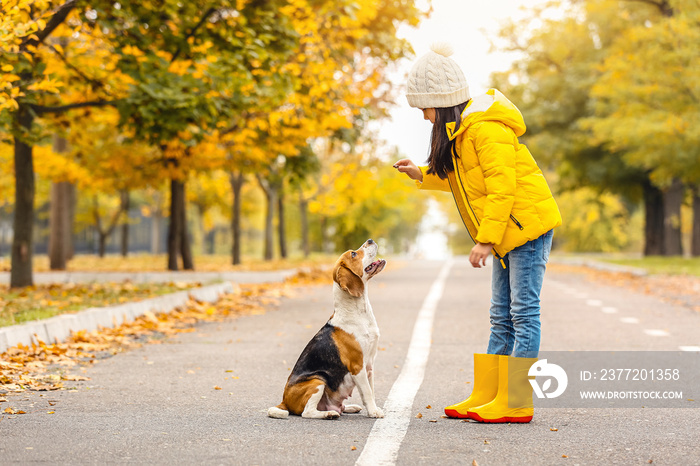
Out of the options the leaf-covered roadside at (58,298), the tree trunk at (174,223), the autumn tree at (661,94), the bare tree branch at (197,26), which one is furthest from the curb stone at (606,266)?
the bare tree branch at (197,26)

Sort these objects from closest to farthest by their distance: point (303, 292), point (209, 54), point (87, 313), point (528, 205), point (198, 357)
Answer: point (528, 205), point (198, 357), point (87, 313), point (209, 54), point (303, 292)

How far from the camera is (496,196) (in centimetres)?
482

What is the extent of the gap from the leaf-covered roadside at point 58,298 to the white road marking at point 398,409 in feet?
12.9

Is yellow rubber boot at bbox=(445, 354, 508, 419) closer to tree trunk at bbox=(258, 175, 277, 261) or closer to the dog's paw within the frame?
the dog's paw

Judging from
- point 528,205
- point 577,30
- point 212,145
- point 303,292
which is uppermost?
point 577,30

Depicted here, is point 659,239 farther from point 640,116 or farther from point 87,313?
point 87,313

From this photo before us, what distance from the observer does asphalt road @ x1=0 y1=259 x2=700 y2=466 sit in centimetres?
425

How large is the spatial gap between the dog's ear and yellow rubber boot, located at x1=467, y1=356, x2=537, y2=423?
97 centimetres

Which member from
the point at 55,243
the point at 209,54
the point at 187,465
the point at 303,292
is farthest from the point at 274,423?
the point at 55,243

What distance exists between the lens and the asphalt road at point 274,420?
4246mm

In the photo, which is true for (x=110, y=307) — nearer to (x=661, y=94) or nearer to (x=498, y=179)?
(x=498, y=179)

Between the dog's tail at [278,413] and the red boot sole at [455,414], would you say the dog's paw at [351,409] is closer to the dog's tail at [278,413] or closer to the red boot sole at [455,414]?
the dog's tail at [278,413]

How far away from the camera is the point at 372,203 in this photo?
43.6 meters

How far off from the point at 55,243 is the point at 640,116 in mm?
15657
